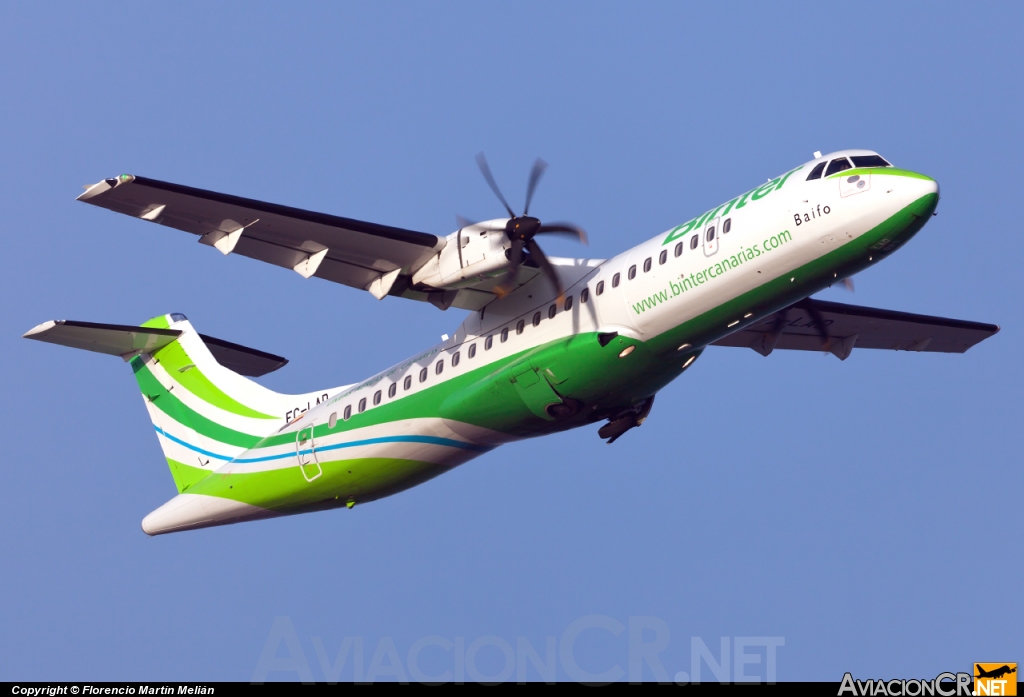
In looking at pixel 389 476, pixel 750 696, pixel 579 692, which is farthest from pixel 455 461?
pixel 750 696

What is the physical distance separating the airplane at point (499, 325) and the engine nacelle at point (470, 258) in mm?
29

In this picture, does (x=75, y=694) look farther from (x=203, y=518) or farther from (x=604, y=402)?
(x=604, y=402)

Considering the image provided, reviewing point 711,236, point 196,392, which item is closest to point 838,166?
point 711,236

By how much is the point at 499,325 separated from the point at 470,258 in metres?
1.38

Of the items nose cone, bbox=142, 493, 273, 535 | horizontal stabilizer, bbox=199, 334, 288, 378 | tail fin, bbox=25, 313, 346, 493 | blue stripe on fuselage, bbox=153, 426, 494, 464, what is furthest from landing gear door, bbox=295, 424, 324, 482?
horizontal stabilizer, bbox=199, 334, 288, 378

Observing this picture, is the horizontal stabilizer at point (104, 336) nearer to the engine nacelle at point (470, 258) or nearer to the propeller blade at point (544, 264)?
the engine nacelle at point (470, 258)

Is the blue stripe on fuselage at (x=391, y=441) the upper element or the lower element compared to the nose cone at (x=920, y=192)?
upper

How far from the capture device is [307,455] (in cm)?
1767

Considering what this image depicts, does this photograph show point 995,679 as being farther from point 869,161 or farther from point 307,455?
point 307,455

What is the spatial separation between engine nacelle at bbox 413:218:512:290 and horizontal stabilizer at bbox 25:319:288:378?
5753 millimetres

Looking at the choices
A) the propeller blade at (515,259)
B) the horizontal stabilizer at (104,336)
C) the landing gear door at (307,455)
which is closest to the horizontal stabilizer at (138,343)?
the horizontal stabilizer at (104,336)

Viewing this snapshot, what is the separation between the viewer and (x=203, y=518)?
18594 mm

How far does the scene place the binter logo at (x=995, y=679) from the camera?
14391mm

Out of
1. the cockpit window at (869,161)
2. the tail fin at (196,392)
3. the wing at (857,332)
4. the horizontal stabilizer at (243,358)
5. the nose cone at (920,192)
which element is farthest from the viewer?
the horizontal stabilizer at (243,358)
